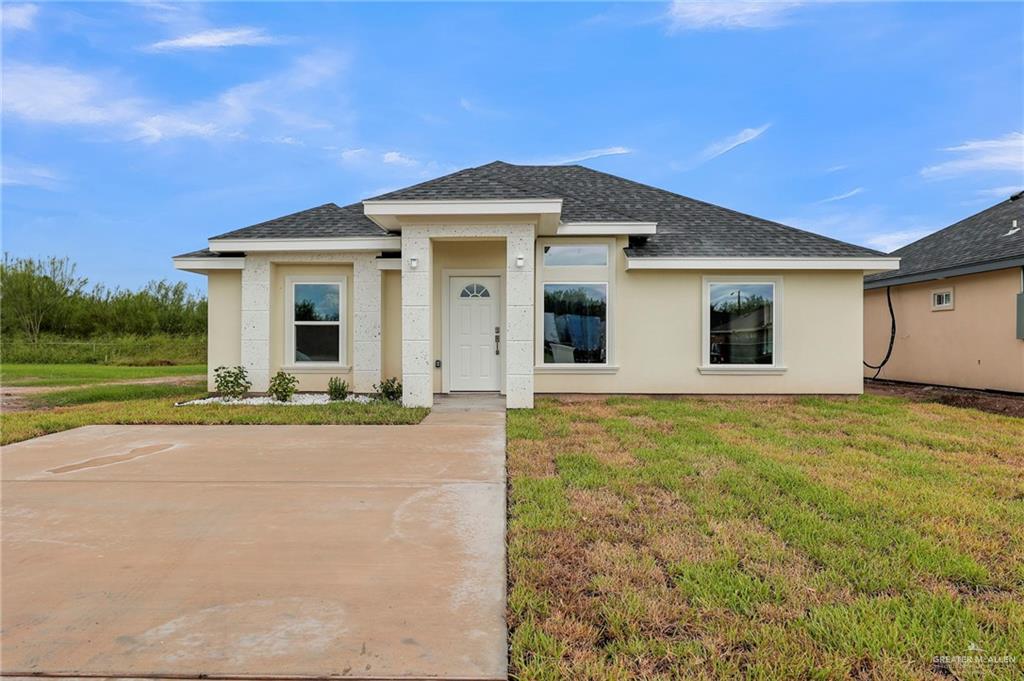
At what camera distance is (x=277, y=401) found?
31.0 ft

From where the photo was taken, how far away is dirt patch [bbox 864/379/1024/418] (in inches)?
355

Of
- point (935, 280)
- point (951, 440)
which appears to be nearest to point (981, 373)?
point (935, 280)

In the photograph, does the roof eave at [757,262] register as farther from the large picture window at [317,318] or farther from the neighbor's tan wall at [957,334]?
the large picture window at [317,318]

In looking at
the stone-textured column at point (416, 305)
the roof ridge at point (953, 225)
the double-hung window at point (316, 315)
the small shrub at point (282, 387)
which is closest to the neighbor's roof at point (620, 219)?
the stone-textured column at point (416, 305)

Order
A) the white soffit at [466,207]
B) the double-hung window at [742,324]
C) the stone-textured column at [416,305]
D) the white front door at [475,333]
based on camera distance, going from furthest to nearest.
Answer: the white front door at [475,333], the double-hung window at [742,324], the stone-textured column at [416,305], the white soffit at [466,207]

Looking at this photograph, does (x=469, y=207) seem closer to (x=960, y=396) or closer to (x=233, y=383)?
(x=233, y=383)

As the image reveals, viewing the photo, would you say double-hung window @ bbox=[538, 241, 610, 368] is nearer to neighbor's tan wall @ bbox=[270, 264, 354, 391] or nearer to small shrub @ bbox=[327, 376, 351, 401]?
small shrub @ bbox=[327, 376, 351, 401]

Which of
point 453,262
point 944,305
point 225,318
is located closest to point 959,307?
point 944,305

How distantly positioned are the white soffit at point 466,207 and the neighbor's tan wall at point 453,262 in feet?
6.19

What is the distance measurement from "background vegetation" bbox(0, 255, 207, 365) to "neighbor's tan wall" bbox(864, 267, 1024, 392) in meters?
26.3

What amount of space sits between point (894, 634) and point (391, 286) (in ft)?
30.8

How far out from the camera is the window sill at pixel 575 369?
9789mm

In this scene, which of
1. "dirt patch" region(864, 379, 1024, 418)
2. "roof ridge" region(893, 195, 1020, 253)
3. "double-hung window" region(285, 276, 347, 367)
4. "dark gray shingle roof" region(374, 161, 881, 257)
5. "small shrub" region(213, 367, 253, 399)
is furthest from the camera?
"roof ridge" region(893, 195, 1020, 253)

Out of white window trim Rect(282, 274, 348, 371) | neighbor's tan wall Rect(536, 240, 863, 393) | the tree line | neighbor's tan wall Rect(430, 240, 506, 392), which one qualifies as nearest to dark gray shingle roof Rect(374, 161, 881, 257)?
neighbor's tan wall Rect(536, 240, 863, 393)
